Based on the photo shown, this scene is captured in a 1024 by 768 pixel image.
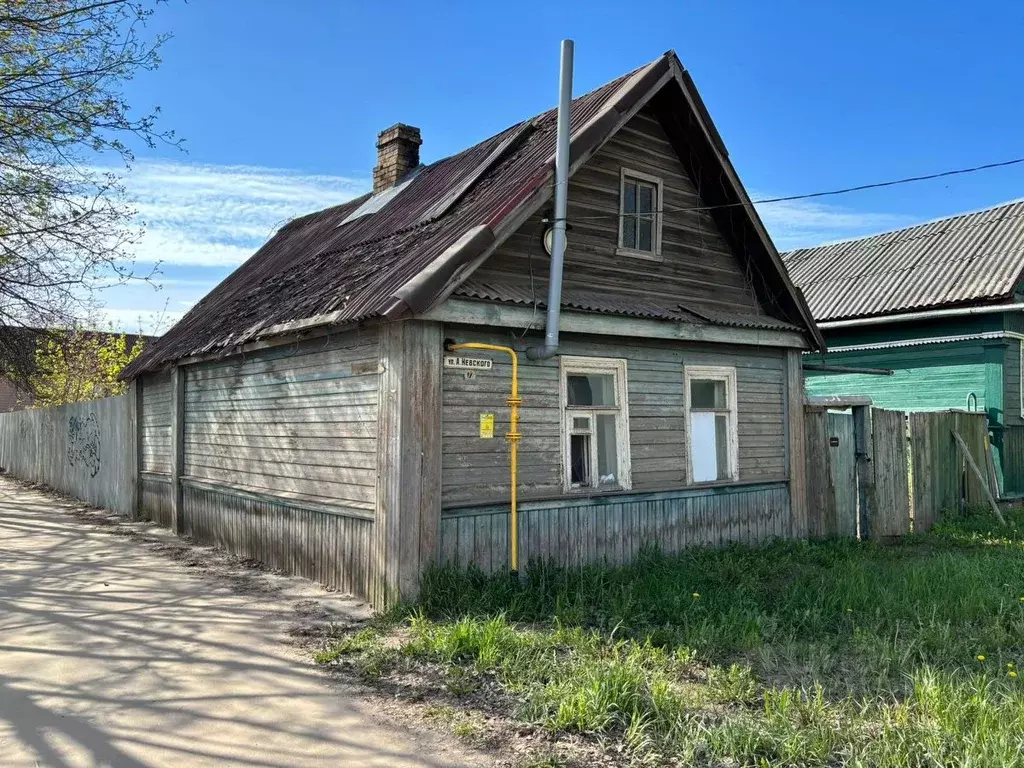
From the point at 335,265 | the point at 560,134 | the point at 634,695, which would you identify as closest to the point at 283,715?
the point at 634,695

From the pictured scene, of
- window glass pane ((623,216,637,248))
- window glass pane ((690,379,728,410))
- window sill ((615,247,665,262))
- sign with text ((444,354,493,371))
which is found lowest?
window glass pane ((690,379,728,410))

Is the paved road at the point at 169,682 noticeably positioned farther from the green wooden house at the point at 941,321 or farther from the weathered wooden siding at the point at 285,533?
the green wooden house at the point at 941,321

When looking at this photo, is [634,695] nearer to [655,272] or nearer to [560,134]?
[560,134]

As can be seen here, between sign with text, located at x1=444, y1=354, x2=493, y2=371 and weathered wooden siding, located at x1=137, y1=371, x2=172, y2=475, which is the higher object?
→ sign with text, located at x1=444, y1=354, x2=493, y2=371

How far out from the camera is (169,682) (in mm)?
5711

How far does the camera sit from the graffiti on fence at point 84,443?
17484mm

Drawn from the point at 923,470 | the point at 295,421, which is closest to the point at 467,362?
the point at 295,421

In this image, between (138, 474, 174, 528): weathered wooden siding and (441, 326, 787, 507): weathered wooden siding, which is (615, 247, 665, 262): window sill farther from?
(138, 474, 174, 528): weathered wooden siding

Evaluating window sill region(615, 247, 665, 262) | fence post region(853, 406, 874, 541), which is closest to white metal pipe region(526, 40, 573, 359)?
window sill region(615, 247, 665, 262)

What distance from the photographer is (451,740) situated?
185 inches

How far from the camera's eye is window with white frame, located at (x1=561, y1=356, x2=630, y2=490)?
8.86 metres

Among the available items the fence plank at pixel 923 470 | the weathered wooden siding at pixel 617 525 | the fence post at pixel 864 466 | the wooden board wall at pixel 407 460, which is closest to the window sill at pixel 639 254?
the weathered wooden siding at pixel 617 525

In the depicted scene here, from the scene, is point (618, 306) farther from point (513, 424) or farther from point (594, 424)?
point (513, 424)

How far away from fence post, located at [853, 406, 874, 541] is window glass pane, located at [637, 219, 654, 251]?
178 inches
